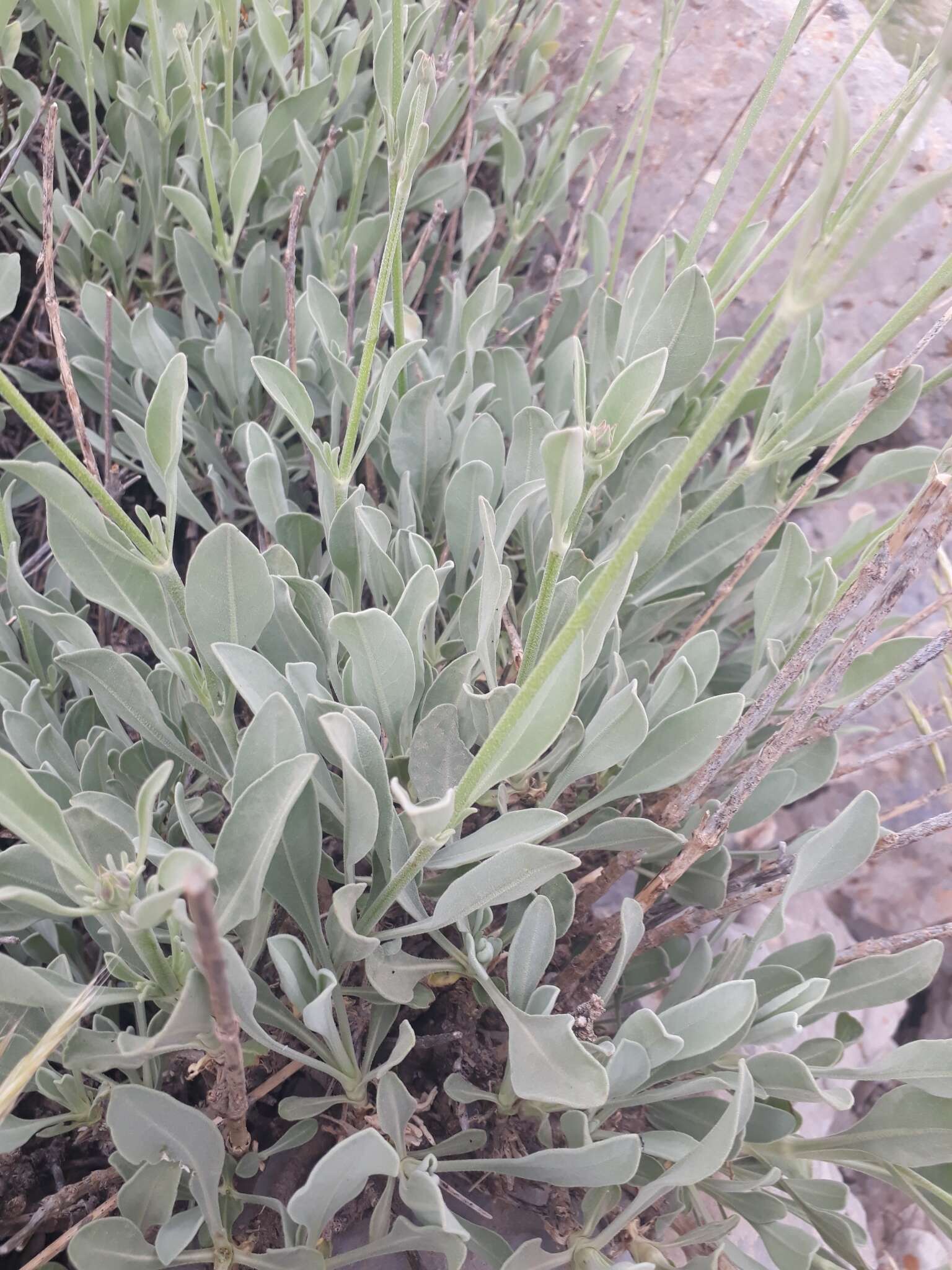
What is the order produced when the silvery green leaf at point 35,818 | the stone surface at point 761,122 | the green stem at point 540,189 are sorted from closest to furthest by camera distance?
the silvery green leaf at point 35,818, the green stem at point 540,189, the stone surface at point 761,122

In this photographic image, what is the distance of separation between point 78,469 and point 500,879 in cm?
44

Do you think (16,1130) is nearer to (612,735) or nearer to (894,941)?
(612,735)

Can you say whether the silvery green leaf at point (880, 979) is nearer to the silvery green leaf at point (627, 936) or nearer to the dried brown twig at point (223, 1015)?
the silvery green leaf at point (627, 936)

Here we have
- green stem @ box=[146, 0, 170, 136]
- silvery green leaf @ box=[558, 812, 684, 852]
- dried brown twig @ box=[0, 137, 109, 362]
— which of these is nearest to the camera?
silvery green leaf @ box=[558, 812, 684, 852]

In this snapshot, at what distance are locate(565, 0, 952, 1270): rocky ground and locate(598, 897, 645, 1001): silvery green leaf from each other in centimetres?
85

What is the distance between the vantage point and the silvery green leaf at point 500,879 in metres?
0.68

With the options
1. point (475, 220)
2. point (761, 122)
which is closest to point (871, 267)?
point (761, 122)

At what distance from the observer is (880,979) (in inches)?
36.2

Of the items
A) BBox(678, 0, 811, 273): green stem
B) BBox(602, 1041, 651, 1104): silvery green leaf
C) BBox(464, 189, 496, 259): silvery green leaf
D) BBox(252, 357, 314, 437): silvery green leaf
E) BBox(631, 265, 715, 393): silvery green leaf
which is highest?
BBox(678, 0, 811, 273): green stem

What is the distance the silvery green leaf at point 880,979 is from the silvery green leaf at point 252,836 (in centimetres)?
60

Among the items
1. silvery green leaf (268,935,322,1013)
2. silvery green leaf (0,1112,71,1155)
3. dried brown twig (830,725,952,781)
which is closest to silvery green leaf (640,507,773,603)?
dried brown twig (830,725,952,781)

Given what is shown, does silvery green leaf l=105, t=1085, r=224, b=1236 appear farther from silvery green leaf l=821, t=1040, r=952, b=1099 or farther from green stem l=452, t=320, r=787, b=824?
silvery green leaf l=821, t=1040, r=952, b=1099

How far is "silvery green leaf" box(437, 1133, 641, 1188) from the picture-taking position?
2.37 ft

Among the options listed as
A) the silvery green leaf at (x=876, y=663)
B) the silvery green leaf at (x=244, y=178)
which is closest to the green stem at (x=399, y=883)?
the silvery green leaf at (x=876, y=663)
